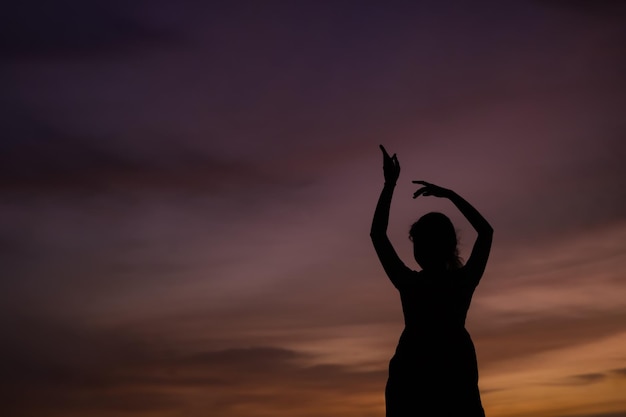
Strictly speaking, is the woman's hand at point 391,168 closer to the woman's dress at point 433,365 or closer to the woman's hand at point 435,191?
the woman's hand at point 435,191

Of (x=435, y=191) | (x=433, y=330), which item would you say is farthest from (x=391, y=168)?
(x=433, y=330)

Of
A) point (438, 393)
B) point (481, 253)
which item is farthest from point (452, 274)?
point (438, 393)

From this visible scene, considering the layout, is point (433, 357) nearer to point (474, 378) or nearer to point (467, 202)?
point (474, 378)

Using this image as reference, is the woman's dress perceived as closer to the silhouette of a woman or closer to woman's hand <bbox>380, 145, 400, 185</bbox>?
the silhouette of a woman

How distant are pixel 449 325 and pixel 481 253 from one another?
0.58 metres

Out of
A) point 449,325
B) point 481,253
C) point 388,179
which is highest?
point 388,179

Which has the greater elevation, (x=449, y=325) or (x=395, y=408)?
(x=449, y=325)

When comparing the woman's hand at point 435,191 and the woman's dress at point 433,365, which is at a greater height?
the woman's hand at point 435,191

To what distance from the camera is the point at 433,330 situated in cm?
727

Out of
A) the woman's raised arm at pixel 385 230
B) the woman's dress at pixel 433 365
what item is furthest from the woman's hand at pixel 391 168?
the woman's dress at pixel 433 365

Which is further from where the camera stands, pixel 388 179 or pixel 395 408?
pixel 388 179

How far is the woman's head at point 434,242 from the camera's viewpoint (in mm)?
7273

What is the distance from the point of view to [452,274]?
291 inches

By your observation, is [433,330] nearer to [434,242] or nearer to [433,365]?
[433,365]
